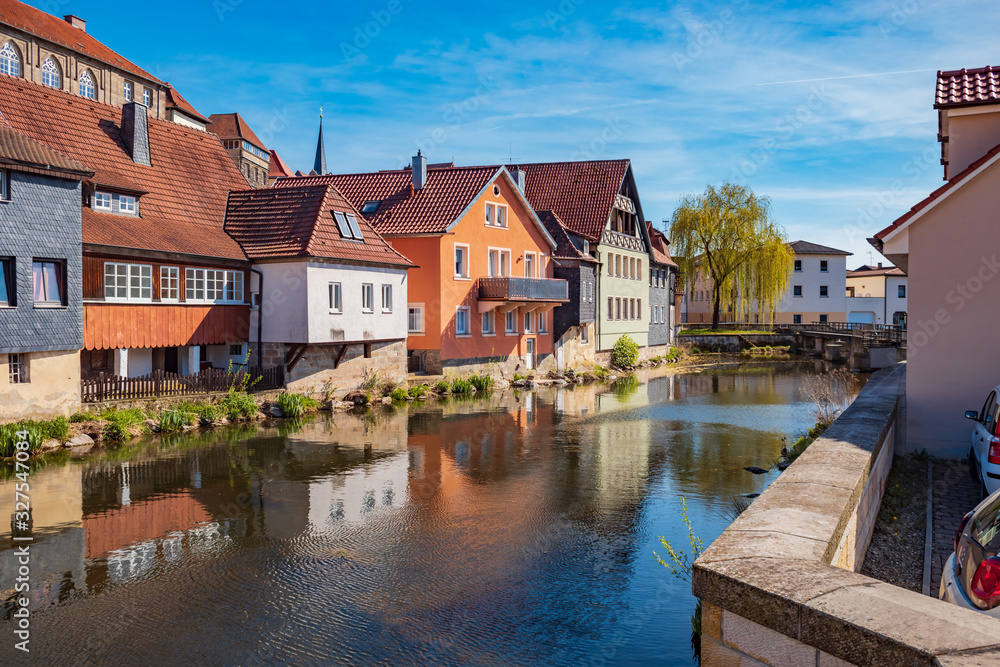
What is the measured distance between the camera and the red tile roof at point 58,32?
40.8 meters

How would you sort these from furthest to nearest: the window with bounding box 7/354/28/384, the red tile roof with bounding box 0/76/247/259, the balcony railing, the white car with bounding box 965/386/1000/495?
the balcony railing → the red tile roof with bounding box 0/76/247/259 → the window with bounding box 7/354/28/384 → the white car with bounding box 965/386/1000/495

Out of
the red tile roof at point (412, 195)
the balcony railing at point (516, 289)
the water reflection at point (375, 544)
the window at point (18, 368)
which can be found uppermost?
the red tile roof at point (412, 195)

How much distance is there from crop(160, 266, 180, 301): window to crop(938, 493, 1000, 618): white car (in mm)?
21692

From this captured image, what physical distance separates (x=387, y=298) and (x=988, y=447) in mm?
21878

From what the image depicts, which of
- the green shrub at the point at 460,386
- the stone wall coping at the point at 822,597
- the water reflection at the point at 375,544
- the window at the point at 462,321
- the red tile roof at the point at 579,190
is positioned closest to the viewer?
the stone wall coping at the point at 822,597

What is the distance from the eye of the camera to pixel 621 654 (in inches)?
291

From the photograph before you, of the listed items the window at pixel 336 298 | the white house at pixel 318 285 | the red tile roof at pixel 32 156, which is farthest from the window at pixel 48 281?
the window at pixel 336 298

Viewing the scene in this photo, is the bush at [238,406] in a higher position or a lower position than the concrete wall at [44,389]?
lower

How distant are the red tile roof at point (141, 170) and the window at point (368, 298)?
430 cm

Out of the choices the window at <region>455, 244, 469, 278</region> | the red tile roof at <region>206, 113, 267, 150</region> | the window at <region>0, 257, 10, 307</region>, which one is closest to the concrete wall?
the window at <region>0, 257, 10, 307</region>

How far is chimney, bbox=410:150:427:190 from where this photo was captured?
33.3 m

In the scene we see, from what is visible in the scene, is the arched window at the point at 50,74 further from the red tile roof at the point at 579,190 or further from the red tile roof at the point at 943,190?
the red tile roof at the point at 943,190

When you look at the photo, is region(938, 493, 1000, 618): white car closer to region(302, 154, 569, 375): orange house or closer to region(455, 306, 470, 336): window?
region(302, 154, 569, 375): orange house

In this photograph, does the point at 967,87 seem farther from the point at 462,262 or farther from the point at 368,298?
the point at 462,262
